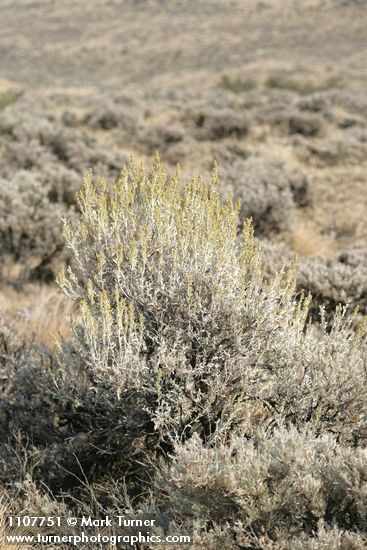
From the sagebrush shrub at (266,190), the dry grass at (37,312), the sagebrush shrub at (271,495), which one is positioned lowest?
the dry grass at (37,312)

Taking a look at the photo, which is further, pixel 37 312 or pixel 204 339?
pixel 37 312

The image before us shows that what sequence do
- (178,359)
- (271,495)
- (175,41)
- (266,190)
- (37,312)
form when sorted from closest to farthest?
(271,495) < (178,359) < (37,312) < (266,190) < (175,41)

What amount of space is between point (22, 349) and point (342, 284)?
2.59 m

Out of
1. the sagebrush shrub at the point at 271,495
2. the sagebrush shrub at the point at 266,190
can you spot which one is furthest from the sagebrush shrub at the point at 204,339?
the sagebrush shrub at the point at 266,190

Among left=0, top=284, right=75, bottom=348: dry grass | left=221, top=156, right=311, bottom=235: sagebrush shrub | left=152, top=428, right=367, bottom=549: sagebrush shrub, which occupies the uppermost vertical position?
left=152, top=428, right=367, bottom=549: sagebrush shrub

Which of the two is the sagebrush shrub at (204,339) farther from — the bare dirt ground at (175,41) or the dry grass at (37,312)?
the bare dirt ground at (175,41)

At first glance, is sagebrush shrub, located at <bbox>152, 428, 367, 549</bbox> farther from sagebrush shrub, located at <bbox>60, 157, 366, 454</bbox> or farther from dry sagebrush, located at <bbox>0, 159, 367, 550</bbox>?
sagebrush shrub, located at <bbox>60, 157, 366, 454</bbox>

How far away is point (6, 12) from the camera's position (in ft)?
255

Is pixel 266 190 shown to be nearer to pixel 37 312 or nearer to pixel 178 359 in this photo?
pixel 37 312

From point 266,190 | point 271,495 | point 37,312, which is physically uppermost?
point 271,495

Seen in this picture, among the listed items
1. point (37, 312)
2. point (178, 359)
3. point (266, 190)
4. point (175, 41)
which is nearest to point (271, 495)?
point (178, 359)

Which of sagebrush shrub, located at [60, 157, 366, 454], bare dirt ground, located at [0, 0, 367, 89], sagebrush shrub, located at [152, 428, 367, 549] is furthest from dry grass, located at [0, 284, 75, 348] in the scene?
bare dirt ground, located at [0, 0, 367, 89]

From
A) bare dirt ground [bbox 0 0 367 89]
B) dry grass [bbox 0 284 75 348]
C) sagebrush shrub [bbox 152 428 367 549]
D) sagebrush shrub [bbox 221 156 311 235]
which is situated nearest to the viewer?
sagebrush shrub [bbox 152 428 367 549]

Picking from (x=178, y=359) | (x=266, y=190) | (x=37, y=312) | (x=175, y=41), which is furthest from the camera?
(x=175, y=41)
